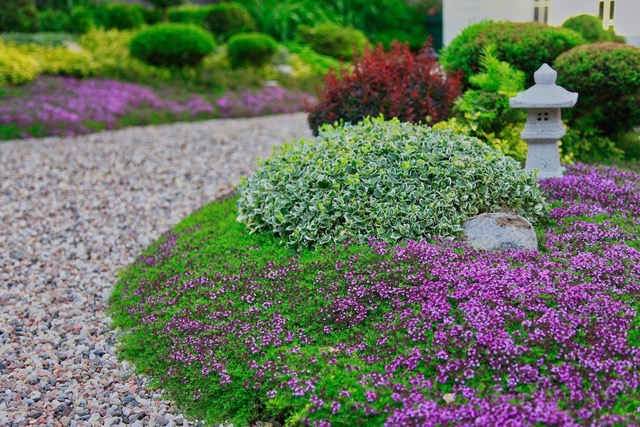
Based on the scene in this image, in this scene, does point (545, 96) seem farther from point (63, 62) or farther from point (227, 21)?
point (227, 21)

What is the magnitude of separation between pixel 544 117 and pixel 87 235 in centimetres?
458

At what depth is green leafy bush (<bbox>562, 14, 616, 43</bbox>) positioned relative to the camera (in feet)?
27.0

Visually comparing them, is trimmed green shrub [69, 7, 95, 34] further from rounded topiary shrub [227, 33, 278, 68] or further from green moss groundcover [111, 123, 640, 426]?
green moss groundcover [111, 123, 640, 426]

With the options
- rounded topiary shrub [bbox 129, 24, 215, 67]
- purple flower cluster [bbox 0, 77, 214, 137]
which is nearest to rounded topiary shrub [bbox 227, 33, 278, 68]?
rounded topiary shrub [bbox 129, 24, 215, 67]

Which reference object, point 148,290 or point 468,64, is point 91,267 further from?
point 468,64

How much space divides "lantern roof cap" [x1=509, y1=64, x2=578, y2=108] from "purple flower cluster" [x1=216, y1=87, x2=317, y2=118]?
22.9ft

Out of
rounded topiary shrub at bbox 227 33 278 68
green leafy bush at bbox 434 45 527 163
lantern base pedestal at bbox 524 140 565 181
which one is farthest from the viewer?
rounded topiary shrub at bbox 227 33 278 68

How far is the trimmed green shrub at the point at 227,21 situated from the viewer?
57.8 feet

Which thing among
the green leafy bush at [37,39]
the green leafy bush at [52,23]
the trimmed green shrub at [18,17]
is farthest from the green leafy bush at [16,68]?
the green leafy bush at [52,23]

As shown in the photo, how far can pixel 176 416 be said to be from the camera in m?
3.72

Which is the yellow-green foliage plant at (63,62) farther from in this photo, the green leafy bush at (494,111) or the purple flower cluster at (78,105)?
the green leafy bush at (494,111)

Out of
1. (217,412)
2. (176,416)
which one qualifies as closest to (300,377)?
(217,412)

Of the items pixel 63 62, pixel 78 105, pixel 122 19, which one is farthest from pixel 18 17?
pixel 78 105

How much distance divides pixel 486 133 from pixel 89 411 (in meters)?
4.72
